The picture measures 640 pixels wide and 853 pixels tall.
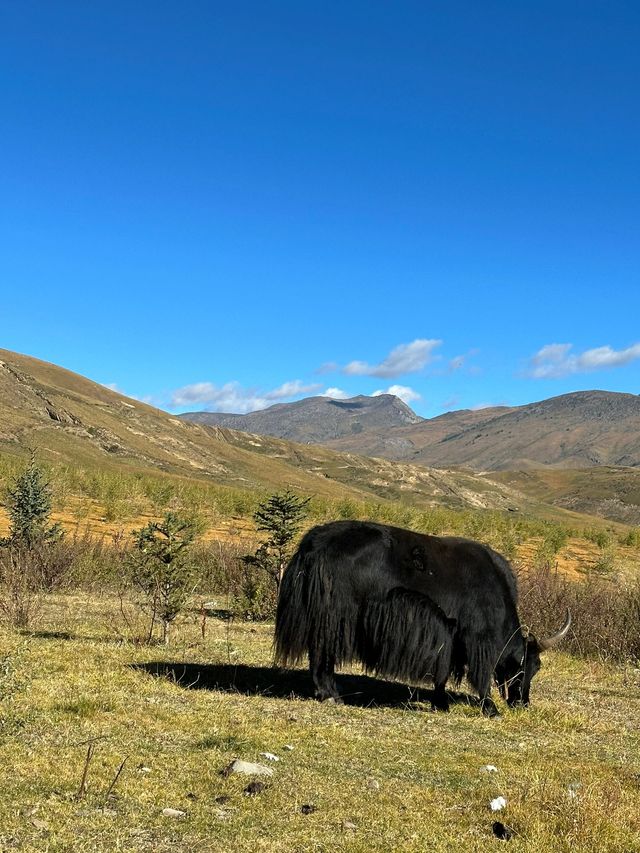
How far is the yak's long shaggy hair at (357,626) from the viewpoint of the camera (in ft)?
29.1

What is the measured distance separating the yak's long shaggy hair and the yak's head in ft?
4.03

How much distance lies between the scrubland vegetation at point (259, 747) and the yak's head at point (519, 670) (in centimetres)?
24

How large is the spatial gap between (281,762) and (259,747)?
34 cm

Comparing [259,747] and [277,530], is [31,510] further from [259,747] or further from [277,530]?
[259,747]

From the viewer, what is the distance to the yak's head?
31.8ft

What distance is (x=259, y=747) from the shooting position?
22.0 ft

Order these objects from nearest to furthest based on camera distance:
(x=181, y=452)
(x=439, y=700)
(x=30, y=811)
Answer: (x=30, y=811), (x=439, y=700), (x=181, y=452)

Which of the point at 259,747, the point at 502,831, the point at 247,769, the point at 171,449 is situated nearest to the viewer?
the point at 502,831

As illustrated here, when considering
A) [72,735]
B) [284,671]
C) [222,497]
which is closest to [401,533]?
[284,671]

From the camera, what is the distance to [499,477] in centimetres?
19962

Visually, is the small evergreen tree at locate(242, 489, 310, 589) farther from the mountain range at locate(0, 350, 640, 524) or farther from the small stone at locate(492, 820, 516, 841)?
the mountain range at locate(0, 350, 640, 524)

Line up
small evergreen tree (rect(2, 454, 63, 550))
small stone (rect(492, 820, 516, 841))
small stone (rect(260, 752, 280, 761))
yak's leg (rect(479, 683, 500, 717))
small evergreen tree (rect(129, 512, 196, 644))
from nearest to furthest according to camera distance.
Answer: small stone (rect(492, 820, 516, 841))
small stone (rect(260, 752, 280, 761))
yak's leg (rect(479, 683, 500, 717))
small evergreen tree (rect(129, 512, 196, 644))
small evergreen tree (rect(2, 454, 63, 550))

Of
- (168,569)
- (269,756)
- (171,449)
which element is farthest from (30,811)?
(171,449)

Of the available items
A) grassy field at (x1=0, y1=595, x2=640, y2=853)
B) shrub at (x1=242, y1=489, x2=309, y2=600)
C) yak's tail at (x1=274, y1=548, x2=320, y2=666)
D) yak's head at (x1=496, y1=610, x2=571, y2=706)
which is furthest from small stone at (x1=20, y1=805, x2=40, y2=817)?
shrub at (x1=242, y1=489, x2=309, y2=600)
